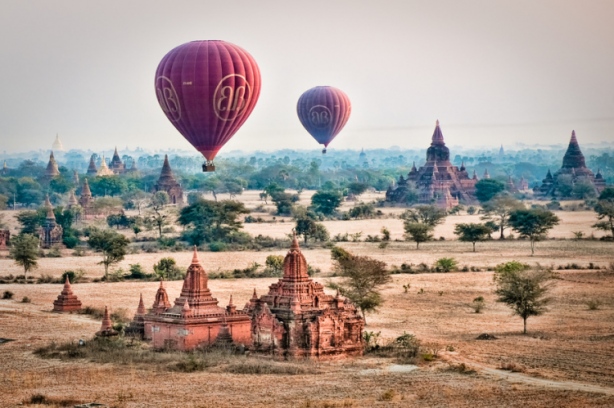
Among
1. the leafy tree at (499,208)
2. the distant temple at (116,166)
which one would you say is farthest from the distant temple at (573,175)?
the distant temple at (116,166)

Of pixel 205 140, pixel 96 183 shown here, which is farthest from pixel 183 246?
pixel 96 183

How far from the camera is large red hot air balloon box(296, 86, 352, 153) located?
9425 centimetres

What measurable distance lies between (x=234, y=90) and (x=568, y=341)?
19141 mm

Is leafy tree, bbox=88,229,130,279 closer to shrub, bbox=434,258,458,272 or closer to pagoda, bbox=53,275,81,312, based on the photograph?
pagoda, bbox=53,275,81,312

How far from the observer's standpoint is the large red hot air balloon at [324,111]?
94.2 m

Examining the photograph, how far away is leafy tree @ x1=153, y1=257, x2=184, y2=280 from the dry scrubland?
2206 millimetres

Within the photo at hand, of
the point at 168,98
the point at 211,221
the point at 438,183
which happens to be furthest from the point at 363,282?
the point at 438,183

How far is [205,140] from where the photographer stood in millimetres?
58969

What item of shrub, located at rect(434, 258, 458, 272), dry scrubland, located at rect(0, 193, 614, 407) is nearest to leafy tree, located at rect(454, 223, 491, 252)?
dry scrubland, located at rect(0, 193, 614, 407)

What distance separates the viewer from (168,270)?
67250 millimetres

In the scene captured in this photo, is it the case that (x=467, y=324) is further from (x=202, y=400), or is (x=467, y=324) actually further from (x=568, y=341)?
(x=202, y=400)

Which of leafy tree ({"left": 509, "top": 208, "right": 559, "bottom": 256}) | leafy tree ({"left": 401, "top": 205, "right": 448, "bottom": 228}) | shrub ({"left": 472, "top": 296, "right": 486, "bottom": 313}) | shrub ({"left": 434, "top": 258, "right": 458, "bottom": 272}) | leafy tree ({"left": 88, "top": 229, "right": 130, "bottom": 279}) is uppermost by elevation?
leafy tree ({"left": 401, "top": 205, "right": 448, "bottom": 228})

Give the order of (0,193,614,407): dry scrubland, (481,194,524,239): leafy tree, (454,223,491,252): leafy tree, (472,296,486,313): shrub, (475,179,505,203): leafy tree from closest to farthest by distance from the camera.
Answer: (0,193,614,407): dry scrubland, (472,296,486,313): shrub, (454,223,491,252): leafy tree, (481,194,524,239): leafy tree, (475,179,505,203): leafy tree

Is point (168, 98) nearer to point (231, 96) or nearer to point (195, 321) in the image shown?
point (231, 96)
